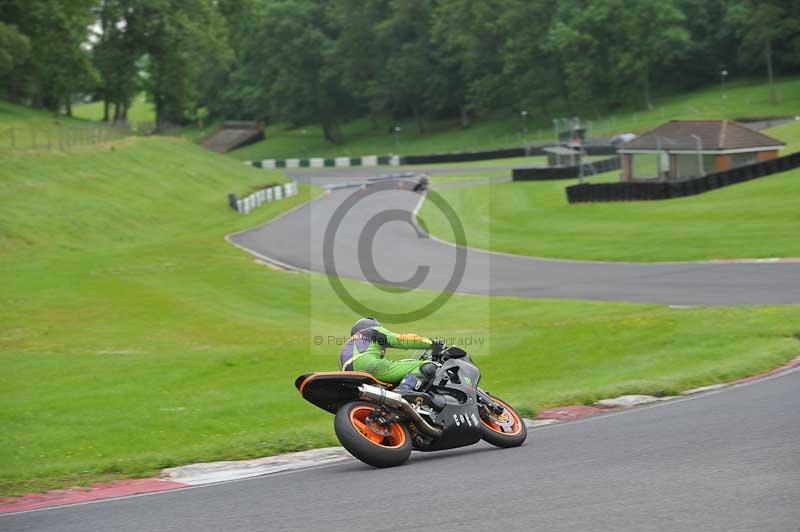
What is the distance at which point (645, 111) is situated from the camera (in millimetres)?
109625

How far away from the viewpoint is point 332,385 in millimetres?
10352

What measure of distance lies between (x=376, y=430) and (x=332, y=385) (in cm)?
63

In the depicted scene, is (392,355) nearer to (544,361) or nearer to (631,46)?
(544,361)

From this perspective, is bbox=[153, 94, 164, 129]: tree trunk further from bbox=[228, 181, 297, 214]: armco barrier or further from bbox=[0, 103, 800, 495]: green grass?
bbox=[0, 103, 800, 495]: green grass

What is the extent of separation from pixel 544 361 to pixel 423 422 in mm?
9281

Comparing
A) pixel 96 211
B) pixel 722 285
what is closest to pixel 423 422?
pixel 722 285

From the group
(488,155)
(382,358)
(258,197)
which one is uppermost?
(488,155)

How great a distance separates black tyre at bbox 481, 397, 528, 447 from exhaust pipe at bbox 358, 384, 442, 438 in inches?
34.1

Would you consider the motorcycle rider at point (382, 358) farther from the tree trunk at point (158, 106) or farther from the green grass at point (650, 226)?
the tree trunk at point (158, 106)

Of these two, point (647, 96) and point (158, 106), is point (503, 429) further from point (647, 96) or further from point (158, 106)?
point (647, 96)

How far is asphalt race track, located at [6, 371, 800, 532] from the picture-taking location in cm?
788

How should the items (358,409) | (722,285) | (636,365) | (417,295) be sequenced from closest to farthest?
(358,409) < (636,365) < (722,285) < (417,295)

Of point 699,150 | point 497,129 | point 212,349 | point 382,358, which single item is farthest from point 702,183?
point 497,129

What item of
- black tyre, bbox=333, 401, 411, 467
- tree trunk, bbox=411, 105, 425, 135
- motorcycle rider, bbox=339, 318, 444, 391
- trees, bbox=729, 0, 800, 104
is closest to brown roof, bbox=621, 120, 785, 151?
motorcycle rider, bbox=339, 318, 444, 391
